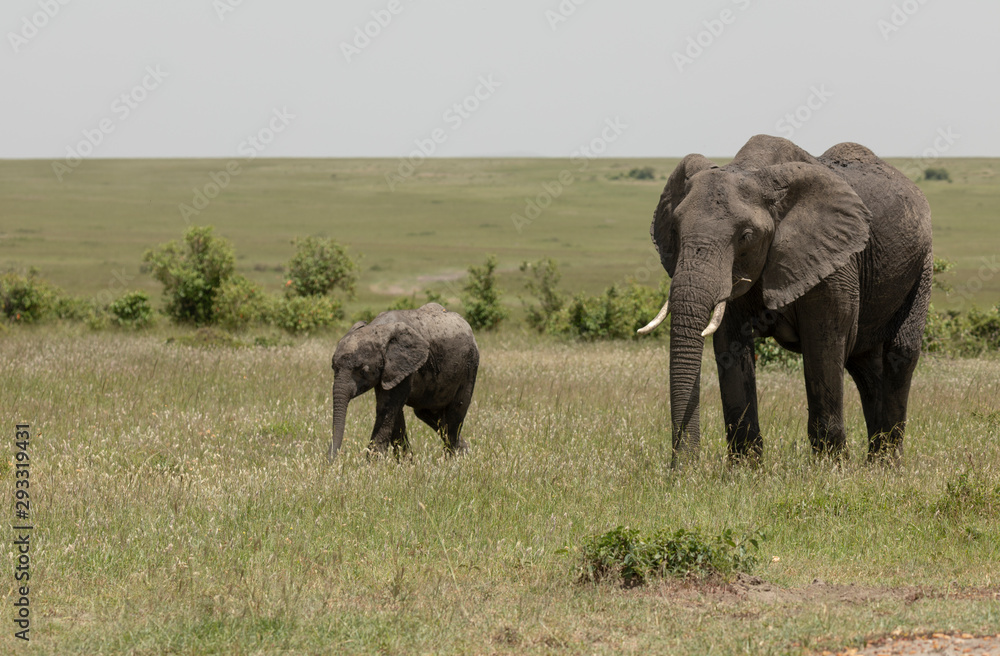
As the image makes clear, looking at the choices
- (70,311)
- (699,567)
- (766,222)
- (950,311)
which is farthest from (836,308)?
(70,311)

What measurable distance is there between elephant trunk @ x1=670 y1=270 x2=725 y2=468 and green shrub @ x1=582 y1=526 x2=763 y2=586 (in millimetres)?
1679

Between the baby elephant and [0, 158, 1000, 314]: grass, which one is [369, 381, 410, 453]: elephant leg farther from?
[0, 158, 1000, 314]: grass

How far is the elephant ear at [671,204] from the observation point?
8.45 meters

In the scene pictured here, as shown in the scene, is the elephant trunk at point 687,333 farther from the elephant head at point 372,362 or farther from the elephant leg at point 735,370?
the elephant head at point 372,362

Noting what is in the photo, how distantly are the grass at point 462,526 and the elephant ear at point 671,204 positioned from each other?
1.79 meters

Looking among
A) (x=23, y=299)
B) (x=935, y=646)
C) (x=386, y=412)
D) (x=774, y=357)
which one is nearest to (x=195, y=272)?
(x=23, y=299)

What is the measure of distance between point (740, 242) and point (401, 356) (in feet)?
9.92

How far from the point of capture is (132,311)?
22.5 metres

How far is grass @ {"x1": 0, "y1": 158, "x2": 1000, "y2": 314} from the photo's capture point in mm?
55375

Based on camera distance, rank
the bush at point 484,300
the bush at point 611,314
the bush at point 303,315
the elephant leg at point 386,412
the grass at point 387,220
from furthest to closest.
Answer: the grass at point 387,220 < the bush at point 484,300 < the bush at point 303,315 < the bush at point 611,314 < the elephant leg at point 386,412

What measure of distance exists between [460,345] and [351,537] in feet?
9.50

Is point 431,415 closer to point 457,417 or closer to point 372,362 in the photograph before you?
point 457,417

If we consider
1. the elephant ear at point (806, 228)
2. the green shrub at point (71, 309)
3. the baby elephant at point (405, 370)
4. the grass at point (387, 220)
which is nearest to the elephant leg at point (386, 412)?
the baby elephant at point (405, 370)

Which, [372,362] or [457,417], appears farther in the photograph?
[457,417]
